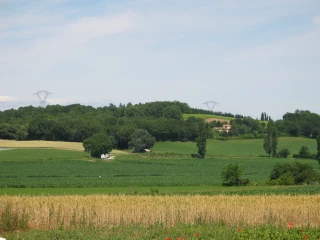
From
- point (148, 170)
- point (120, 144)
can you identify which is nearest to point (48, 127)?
point (120, 144)

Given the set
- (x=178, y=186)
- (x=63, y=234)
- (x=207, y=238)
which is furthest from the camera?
(x=178, y=186)

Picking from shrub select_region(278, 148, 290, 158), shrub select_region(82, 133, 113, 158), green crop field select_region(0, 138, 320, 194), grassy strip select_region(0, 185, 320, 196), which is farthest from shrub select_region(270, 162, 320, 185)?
shrub select_region(278, 148, 290, 158)

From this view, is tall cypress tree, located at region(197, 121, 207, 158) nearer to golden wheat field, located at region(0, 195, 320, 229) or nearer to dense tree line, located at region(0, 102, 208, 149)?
dense tree line, located at region(0, 102, 208, 149)

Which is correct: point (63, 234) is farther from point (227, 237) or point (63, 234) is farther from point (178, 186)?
point (178, 186)

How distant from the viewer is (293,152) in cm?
11156

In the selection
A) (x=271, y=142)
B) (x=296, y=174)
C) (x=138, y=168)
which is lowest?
(x=138, y=168)

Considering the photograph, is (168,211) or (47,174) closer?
(168,211)

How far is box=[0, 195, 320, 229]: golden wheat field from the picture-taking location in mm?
23812

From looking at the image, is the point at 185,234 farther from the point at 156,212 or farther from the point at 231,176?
the point at 231,176

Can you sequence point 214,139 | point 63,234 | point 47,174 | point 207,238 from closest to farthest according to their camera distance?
1. point 207,238
2. point 63,234
3. point 47,174
4. point 214,139

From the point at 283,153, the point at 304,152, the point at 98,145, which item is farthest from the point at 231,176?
the point at 304,152

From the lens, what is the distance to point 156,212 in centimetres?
2439

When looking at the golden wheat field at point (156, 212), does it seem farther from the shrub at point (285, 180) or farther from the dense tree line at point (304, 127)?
the dense tree line at point (304, 127)

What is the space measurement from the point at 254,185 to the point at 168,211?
3251cm
